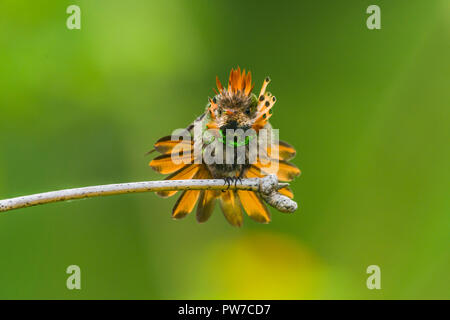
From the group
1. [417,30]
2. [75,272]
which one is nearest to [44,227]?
[75,272]

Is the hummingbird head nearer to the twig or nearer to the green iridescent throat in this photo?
the green iridescent throat

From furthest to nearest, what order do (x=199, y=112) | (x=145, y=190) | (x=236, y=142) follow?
(x=199, y=112)
(x=236, y=142)
(x=145, y=190)

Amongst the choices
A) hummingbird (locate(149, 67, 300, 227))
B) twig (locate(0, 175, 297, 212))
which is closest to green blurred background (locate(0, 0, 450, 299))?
hummingbird (locate(149, 67, 300, 227))

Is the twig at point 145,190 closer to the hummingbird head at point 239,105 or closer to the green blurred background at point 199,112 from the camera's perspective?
the hummingbird head at point 239,105

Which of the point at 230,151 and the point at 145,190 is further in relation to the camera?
the point at 230,151

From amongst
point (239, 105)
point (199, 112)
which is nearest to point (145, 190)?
point (239, 105)

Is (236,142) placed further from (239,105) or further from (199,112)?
(199,112)

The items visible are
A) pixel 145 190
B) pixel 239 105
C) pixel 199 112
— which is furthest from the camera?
pixel 199 112
